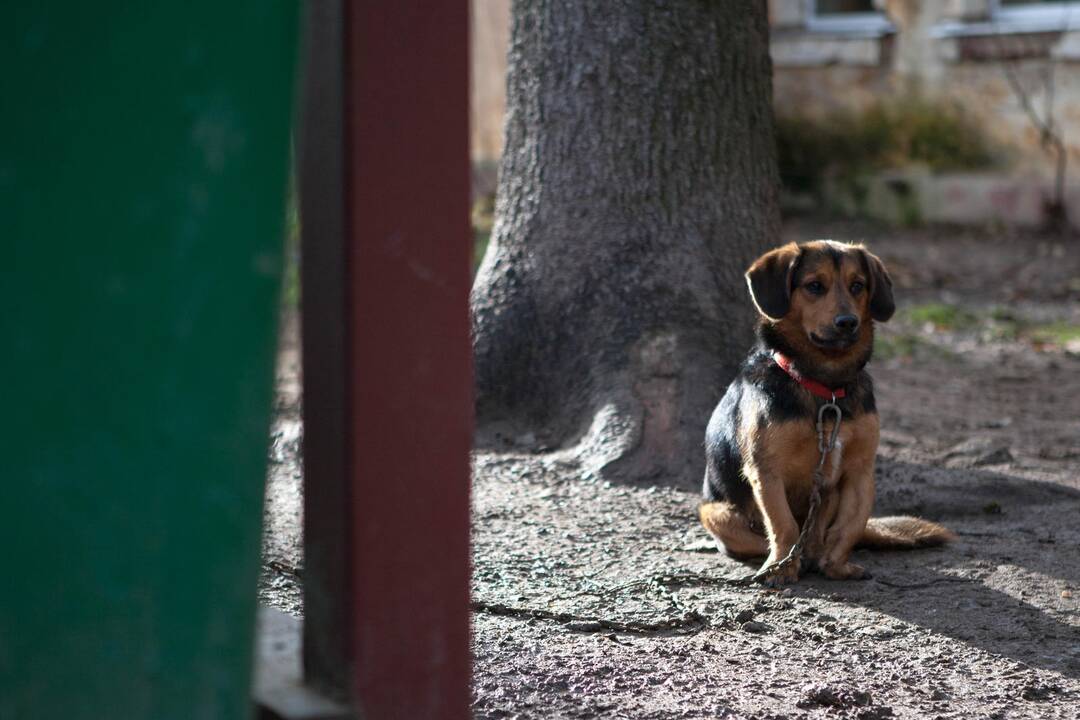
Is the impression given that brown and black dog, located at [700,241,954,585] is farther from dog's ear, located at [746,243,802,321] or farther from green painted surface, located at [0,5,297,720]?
green painted surface, located at [0,5,297,720]

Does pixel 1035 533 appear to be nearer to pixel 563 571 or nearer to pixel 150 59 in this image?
pixel 563 571

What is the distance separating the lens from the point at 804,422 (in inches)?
169

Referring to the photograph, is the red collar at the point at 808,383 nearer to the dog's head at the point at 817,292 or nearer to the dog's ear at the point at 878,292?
the dog's head at the point at 817,292

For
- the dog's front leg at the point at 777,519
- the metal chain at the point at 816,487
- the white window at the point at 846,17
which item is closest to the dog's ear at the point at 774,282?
the metal chain at the point at 816,487

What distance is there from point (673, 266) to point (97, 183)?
410 centimetres

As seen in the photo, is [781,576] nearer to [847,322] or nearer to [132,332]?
[847,322]

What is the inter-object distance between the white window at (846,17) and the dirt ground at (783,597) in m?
7.00

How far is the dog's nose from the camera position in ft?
14.2

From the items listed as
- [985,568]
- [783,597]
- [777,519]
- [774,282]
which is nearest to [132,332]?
[783,597]

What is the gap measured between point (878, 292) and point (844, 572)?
971 millimetres

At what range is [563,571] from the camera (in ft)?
14.1

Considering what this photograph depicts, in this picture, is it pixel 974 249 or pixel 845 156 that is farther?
pixel 845 156

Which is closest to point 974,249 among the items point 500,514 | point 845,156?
point 845,156

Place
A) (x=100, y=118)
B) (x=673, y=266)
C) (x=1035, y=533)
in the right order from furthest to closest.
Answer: (x=673, y=266)
(x=1035, y=533)
(x=100, y=118)
